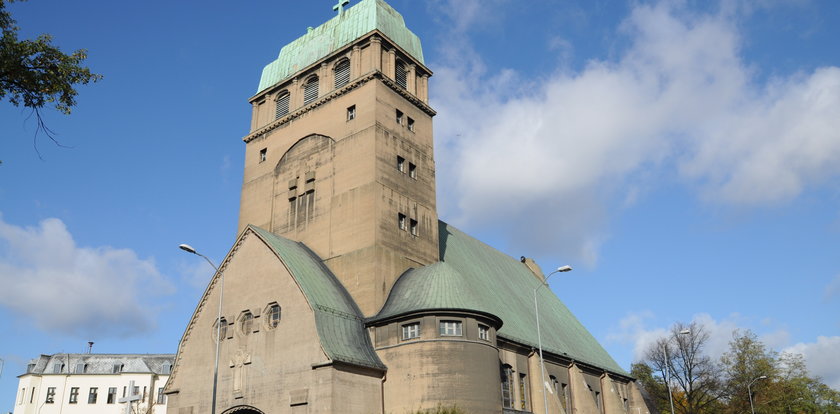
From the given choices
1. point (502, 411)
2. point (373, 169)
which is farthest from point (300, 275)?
point (502, 411)

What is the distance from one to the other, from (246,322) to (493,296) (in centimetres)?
1757

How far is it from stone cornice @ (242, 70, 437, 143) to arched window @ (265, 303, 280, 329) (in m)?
14.8

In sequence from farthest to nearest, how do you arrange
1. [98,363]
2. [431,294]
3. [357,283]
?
1. [98,363]
2. [357,283]
3. [431,294]

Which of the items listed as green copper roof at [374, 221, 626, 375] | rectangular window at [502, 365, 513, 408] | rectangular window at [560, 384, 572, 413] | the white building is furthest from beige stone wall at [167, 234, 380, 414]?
the white building

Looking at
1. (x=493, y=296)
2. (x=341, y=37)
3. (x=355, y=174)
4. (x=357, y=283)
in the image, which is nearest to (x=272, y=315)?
(x=357, y=283)

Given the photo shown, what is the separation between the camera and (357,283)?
37.5m

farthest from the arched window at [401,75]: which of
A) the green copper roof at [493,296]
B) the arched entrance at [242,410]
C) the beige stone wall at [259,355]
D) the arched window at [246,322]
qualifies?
the arched entrance at [242,410]

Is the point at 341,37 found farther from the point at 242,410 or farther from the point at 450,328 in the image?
the point at 242,410

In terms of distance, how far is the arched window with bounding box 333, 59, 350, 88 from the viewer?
147 feet

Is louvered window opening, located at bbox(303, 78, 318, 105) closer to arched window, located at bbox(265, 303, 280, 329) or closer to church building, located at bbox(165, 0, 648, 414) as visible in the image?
church building, located at bbox(165, 0, 648, 414)

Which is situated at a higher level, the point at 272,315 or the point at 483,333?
the point at 272,315

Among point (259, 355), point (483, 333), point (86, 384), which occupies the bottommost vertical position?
point (259, 355)

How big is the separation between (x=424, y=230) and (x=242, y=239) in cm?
1095

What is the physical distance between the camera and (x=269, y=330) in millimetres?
35156
